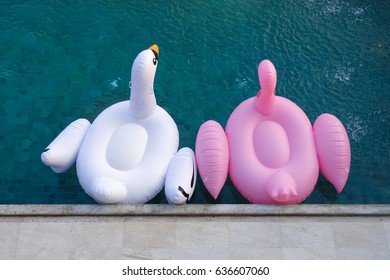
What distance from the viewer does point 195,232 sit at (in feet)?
19.8

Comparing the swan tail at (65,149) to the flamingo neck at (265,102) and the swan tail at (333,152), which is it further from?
the swan tail at (333,152)

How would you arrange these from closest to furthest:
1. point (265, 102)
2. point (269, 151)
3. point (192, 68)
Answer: point (269, 151) < point (265, 102) < point (192, 68)

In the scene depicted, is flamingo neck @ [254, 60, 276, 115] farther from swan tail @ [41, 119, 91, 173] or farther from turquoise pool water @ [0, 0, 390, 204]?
swan tail @ [41, 119, 91, 173]

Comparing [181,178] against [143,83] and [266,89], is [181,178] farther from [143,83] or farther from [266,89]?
[266,89]

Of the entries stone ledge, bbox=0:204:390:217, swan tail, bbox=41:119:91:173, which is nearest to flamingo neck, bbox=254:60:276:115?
stone ledge, bbox=0:204:390:217

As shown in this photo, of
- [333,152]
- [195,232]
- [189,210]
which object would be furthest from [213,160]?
[333,152]

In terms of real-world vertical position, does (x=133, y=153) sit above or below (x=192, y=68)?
below

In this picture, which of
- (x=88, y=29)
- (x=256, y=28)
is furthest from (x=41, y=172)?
(x=256, y=28)

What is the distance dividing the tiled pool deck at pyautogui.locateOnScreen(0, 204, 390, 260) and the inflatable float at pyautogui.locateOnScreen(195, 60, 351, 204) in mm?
394

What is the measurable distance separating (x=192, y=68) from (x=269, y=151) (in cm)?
284

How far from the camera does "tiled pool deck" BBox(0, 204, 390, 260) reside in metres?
5.89

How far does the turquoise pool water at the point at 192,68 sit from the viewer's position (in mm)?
7445

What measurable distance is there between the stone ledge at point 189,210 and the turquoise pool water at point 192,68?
32.8 inches

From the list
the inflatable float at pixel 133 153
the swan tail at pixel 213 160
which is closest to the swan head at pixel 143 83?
the inflatable float at pixel 133 153
